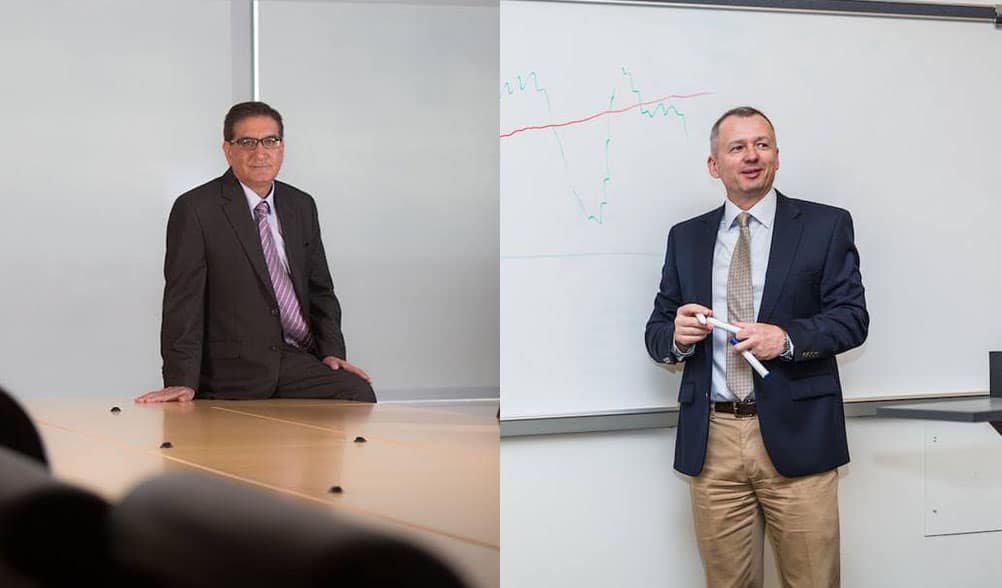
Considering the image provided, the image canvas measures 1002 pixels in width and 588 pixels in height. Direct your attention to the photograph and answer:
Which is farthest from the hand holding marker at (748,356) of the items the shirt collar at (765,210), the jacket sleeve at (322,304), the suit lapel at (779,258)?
the jacket sleeve at (322,304)

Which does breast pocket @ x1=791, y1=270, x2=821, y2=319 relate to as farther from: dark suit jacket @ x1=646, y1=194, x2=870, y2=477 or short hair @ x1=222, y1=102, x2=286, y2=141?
short hair @ x1=222, y1=102, x2=286, y2=141

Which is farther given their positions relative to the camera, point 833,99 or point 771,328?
point 833,99

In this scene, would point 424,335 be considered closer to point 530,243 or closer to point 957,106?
point 530,243

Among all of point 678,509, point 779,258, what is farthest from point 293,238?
point 678,509

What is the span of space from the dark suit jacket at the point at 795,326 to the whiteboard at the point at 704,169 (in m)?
0.16

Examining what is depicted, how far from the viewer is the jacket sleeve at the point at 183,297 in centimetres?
24

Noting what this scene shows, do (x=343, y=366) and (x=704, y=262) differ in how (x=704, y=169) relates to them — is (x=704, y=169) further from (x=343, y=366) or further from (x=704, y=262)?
(x=343, y=366)

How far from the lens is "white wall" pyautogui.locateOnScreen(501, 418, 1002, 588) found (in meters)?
2.25

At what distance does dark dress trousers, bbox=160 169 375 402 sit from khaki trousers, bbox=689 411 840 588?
197 centimetres

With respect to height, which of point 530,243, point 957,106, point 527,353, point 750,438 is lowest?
point 750,438

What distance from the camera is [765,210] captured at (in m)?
2.17

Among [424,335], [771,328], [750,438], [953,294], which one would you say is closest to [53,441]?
[424,335]

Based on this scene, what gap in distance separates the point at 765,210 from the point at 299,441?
2.07 m

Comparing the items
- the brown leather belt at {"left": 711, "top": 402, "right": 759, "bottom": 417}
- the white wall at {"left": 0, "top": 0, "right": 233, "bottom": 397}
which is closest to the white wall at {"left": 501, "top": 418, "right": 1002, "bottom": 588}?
the brown leather belt at {"left": 711, "top": 402, "right": 759, "bottom": 417}
